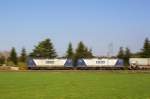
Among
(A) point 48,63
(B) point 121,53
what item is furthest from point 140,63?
(B) point 121,53

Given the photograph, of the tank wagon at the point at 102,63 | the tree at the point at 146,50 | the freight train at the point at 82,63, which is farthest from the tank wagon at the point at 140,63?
the tree at the point at 146,50


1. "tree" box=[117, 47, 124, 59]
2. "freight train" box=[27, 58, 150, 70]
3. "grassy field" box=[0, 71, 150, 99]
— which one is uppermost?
"tree" box=[117, 47, 124, 59]

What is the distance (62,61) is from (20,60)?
5125cm

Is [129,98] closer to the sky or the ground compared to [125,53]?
closer to the ground

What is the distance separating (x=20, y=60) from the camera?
139125mm

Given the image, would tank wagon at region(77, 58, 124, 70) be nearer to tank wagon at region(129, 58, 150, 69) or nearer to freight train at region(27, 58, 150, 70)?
freight train at region(27, 58, 150, 70)

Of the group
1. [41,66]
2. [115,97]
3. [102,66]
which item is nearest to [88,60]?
[102,66]

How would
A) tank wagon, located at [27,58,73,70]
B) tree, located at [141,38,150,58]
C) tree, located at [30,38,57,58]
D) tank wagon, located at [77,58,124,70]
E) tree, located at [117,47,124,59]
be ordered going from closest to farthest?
1. tank wagon, located at [77,58,124,70]
2. tank wagon, located at [27,58,73,70]
3. tree, located at [117,47,124,59]
4. tree, located at [141,38,150,58]
5. tree, located at [30,38,57,58]

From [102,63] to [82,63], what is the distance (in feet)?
16.6

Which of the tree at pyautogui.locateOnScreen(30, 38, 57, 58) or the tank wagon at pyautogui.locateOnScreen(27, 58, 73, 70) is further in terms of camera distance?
the tree at pyautogui.locateOnScreen(30, 38, 57, 58)

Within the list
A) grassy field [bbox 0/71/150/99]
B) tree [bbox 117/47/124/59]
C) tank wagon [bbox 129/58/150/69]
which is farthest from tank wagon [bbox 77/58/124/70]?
grassy field [bbox 0/71/150/99]

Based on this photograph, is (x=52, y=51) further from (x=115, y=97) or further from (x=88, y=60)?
(x=115, y=97)

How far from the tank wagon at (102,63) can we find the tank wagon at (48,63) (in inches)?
144

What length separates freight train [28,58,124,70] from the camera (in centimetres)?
9062
